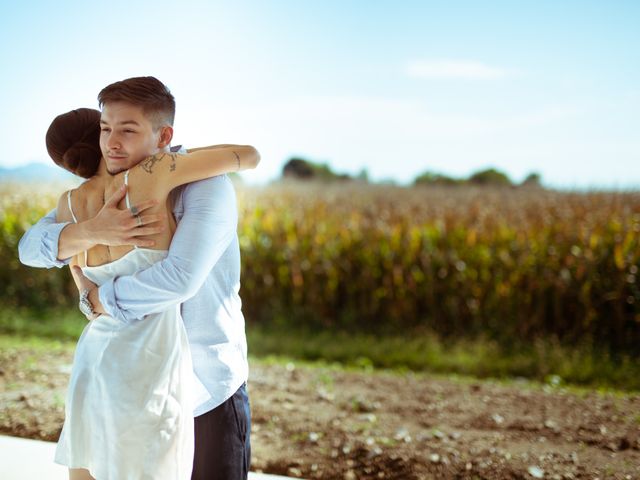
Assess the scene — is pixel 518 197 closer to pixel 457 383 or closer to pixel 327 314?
pixel 327 314

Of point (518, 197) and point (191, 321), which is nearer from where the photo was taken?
point (191, 321)

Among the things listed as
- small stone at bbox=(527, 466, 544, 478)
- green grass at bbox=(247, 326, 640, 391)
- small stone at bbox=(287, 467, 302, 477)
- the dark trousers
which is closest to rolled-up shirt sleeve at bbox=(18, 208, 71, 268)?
the dark trousers

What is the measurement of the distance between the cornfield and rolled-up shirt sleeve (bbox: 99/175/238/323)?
4.15 m

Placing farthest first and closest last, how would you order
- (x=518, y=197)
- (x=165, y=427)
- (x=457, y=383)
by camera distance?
(x=518, y=197), (x=457, y=383), (x=165, y=427)

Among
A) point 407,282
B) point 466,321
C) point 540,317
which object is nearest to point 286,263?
point 407,282

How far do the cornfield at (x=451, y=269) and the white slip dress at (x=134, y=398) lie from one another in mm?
4130

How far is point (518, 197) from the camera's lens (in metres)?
7.79

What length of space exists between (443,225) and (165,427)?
4.61m

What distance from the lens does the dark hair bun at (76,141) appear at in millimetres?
1686

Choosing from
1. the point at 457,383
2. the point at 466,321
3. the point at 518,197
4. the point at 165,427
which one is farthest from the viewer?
the point at 518,197

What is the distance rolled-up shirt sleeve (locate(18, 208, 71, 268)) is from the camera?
170 cm

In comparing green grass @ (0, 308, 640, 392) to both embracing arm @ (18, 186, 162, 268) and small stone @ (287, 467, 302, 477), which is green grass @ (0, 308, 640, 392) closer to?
small stone @ (287, 467, 302, 477)

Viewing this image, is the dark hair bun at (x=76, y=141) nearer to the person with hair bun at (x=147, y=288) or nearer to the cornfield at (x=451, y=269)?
the person with hair bun at (x=147, y=288)

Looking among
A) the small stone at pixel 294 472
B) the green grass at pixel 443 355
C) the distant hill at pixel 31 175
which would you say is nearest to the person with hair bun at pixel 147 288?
the small stone at pixel 294 472
